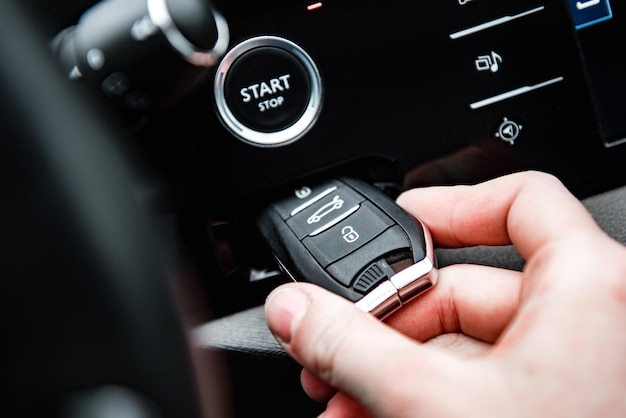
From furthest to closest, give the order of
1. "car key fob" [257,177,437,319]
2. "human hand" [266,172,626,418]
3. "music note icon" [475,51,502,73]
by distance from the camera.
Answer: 1. "music note icon" [475,51,502,73]
2. "car key fob" [257,177,437,319]
3. "human hand" [266,172,626,418]

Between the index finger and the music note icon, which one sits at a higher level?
the music note icon

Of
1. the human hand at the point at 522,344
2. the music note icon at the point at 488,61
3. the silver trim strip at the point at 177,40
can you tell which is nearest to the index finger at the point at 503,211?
the human hand at the point at 522,344

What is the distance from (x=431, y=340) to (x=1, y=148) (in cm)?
37

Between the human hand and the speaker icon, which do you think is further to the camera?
the speaker icon

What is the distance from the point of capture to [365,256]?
0.53m

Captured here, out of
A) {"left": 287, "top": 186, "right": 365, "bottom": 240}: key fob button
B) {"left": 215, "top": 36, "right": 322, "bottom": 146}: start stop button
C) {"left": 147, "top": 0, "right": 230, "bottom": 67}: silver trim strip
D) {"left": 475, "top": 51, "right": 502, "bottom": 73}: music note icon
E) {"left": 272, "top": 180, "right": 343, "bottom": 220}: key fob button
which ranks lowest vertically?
{"left": 287, "top": 186, "right": 365, "bottom": 240}: key fob button

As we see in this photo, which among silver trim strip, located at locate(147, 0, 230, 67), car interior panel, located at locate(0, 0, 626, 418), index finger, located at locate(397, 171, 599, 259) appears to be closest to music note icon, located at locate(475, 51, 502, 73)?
car interior panel, located at locate(0, 0, 626, 418)

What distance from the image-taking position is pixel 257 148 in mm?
628

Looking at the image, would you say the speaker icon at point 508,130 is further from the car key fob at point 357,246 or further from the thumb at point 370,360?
the thumb at point 370,360

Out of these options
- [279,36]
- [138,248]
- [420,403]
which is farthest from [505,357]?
[279,36]

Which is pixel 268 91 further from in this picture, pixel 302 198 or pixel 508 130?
pixel 508 130

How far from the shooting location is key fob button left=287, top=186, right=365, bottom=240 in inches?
22.5

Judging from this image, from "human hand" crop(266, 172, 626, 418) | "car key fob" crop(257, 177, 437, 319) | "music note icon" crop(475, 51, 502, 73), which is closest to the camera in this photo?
"human hand" crop(266, 172, 626, 418)

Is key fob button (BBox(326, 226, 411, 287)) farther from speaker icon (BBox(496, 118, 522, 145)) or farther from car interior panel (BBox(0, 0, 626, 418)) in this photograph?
speaker icon (BBox(496, 118, 522, 145))
